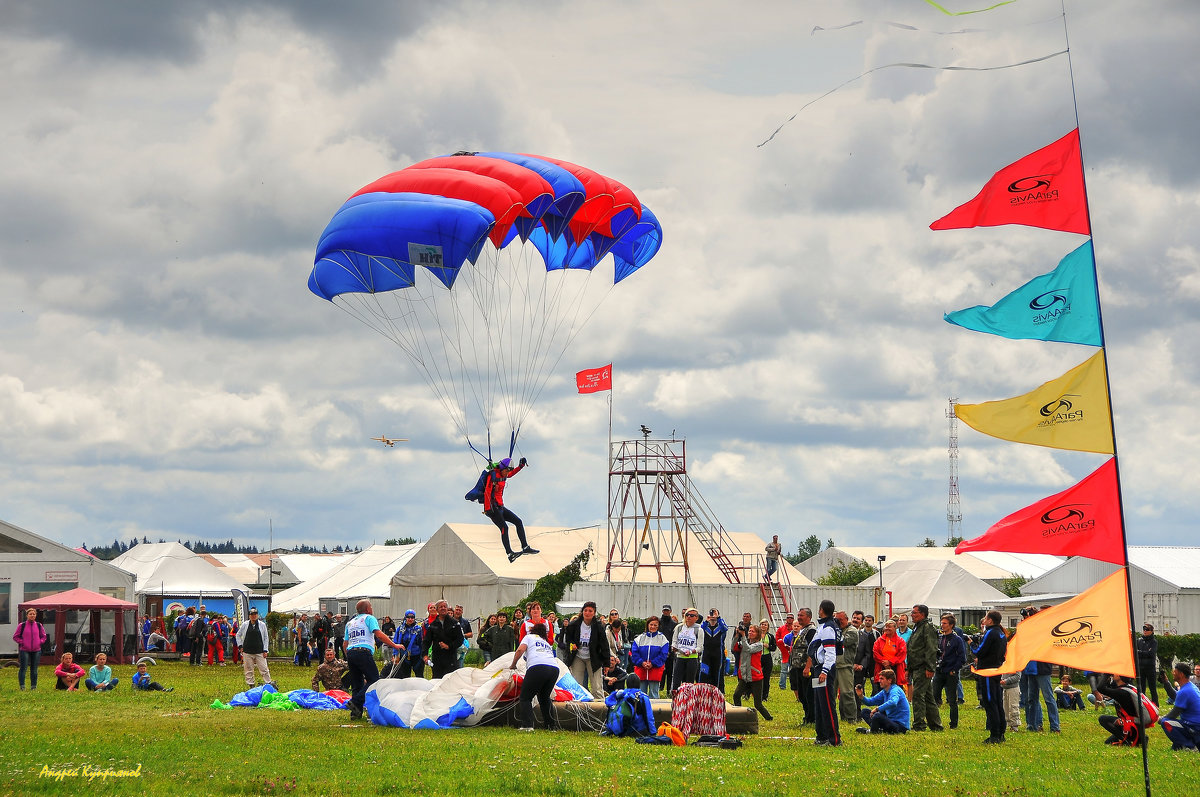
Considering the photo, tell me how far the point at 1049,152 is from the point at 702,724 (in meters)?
6.56

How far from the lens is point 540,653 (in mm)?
11953

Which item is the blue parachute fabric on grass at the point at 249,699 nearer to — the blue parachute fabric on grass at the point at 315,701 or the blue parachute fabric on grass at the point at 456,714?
the blue parachute fabric on grass at the point at 315,701

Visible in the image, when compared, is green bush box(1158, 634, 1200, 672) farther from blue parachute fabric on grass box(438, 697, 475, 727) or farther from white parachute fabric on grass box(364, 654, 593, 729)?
blue parachute fabric on grass box(438, 697, 475, 727)

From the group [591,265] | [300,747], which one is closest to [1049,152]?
[300,747]

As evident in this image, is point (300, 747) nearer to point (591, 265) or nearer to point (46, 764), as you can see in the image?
point (46, 764)

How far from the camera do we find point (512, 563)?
30875mm

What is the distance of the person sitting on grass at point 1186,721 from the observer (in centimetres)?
1090

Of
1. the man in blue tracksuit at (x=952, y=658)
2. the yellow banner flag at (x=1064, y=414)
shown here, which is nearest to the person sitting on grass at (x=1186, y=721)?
the man in blue tracksuit at (x=952, y=658)

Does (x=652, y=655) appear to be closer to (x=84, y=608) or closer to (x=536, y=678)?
(x=536, y=678)

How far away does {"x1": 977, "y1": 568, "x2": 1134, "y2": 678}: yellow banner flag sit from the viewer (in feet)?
23.4

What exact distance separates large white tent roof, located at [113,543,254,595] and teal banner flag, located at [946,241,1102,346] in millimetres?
37991

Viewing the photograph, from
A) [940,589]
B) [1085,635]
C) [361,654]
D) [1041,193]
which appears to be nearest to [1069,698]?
[1085,635]

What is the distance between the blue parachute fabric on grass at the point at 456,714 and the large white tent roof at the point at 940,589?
80.3 feet

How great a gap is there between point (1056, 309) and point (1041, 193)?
0.93 meters
